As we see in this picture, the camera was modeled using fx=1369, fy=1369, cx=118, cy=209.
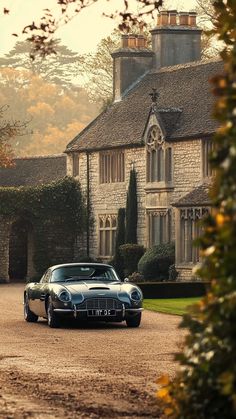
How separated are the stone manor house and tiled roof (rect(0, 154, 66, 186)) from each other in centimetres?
387

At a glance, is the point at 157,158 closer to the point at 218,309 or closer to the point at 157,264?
the point at 157,264

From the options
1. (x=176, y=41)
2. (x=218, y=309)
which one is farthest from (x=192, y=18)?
(x=218, y=309)

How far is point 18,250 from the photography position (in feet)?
A: 201

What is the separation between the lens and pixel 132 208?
55344 mm

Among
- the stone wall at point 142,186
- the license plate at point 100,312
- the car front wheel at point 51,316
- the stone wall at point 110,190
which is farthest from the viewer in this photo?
the stone wall at point 110,190

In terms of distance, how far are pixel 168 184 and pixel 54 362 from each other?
34.8 meters

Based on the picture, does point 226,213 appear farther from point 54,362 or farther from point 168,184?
point 168,184

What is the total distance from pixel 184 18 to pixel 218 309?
54288mm

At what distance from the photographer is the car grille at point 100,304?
25.9m

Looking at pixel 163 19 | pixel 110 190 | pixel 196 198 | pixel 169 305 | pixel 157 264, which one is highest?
pixel 163 19

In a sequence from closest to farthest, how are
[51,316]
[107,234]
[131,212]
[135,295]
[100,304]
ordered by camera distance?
1. [100,304]
2. [135,295]
3. [51,316]
4. [131,212]
5. [107,234]

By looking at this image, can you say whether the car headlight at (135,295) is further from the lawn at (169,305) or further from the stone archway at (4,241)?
the stone archway at (4,241)

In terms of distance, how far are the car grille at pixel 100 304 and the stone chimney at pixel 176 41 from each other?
1439 inches

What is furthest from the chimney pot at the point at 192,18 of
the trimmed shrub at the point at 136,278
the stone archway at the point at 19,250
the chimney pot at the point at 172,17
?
the trimmed shrub at the point at 136,278
